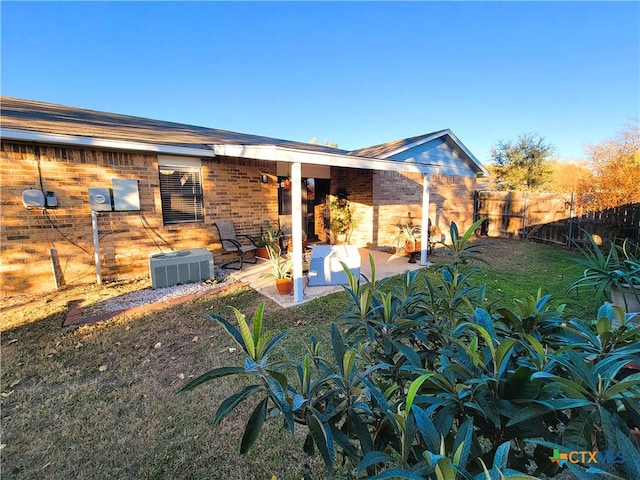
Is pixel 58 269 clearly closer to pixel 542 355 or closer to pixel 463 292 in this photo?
pixel 463 292

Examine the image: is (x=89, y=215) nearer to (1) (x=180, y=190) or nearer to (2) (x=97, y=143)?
(2) (x=97, y=143)

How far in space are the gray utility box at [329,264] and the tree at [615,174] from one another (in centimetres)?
804

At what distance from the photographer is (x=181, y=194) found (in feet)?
24.0

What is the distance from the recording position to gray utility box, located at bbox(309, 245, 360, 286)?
629cm

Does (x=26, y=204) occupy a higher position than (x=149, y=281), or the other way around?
(x=26, y=204)

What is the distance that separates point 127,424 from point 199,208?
575 cm

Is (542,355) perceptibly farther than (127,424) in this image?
No

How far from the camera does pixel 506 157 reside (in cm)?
1998

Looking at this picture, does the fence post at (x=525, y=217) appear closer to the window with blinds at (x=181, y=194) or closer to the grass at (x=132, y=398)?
the grass at (x=132, y=398)

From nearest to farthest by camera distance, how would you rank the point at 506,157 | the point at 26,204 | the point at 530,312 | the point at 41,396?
1. the point at 530,312
2. the point at 41,396
3. the point at 26,204
4. the point at 506,157

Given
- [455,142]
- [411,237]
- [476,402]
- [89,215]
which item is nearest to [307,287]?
[411,237]

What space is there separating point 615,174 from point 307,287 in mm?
9338

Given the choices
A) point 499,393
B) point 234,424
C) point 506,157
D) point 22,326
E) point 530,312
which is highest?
point 506,157

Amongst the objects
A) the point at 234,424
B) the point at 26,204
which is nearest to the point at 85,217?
the point at 26,204
